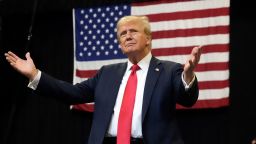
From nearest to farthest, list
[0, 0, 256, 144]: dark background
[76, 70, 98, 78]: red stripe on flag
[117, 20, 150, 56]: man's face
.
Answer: [117, 20, 150, 56]: man's face, [76, 70, 98, 78]: red stripe on flag, [0, 0, 256, 144]: dark background

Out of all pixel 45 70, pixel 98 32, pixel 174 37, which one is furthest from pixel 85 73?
pixel 174 37

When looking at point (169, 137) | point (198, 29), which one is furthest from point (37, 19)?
point (169, 137)

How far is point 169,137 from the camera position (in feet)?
6.81

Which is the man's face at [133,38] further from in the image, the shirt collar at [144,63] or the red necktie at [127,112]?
the red necktie at [127,112]

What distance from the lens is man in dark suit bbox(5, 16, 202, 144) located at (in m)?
2.06

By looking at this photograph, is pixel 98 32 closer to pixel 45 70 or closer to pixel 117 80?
pixel 45 70

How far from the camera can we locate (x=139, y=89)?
2180 millimetres

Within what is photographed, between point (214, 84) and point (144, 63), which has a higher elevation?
point (144, 63)

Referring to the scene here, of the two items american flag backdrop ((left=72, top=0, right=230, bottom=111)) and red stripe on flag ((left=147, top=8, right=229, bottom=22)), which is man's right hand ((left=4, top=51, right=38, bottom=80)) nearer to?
american flag backdrop ((left=72, top=0, right=230, bottom=111))

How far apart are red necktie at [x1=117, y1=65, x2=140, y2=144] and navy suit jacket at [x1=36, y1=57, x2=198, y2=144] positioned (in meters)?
0.07

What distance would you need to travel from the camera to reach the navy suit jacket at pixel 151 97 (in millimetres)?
2061

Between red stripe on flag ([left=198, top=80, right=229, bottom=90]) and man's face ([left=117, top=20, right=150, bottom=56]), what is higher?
man's face ([left=117, top=20, right=150, bottom=56])

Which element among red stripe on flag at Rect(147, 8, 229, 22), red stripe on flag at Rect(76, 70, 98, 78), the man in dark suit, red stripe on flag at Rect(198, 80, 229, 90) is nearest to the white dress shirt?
the man in dark suit

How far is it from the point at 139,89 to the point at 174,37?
1893 mm
